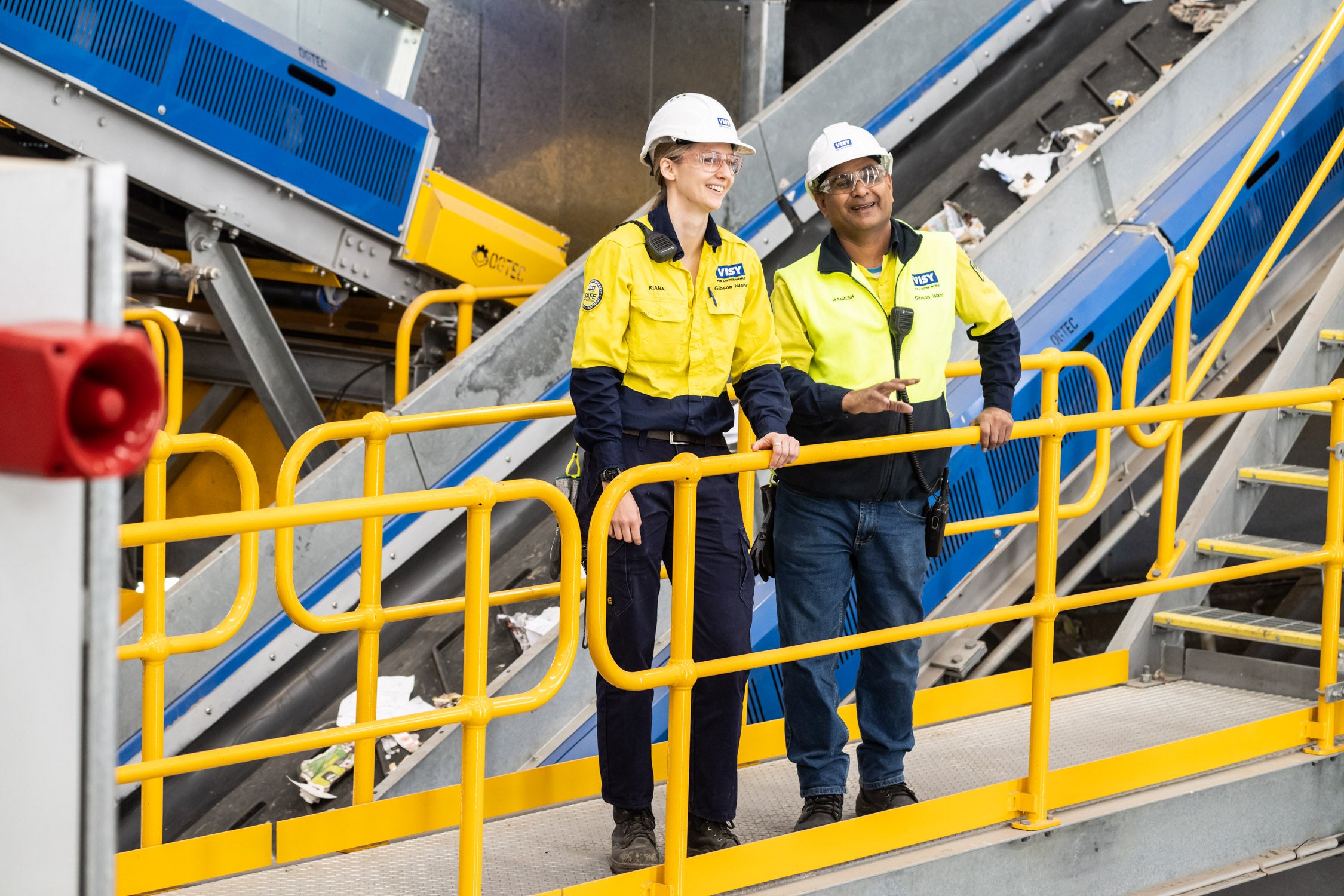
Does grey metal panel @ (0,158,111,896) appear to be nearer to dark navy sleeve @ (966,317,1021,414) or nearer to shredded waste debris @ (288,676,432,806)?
dark navy sleeve @ (966,317,1021,414)

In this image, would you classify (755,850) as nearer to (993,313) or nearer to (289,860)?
(289,860)

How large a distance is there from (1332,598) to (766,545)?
1841 mm

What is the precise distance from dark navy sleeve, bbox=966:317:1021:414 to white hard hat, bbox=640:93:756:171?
923 mm

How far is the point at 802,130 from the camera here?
591 centimetres

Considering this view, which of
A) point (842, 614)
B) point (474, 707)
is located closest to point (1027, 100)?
point (842, 614)

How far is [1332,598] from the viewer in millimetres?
4145

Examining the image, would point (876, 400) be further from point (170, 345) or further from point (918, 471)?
point (170, 345)

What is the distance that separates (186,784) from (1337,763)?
3856 millimetres

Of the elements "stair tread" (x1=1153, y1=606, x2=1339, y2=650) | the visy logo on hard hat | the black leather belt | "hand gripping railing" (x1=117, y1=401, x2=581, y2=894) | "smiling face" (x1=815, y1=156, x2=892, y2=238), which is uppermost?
"smiling face" (x1=815, y1=156, x2=892, y2=238)

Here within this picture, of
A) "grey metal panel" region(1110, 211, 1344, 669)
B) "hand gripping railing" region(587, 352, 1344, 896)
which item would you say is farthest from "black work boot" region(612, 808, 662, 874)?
"grey metal panel" region(1110, 211, 1344, 669)

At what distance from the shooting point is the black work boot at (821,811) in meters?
3.40

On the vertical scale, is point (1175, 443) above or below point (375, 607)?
above

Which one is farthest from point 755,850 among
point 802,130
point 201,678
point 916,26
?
point 916,26

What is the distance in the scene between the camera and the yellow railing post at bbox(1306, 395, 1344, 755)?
4109 mm
